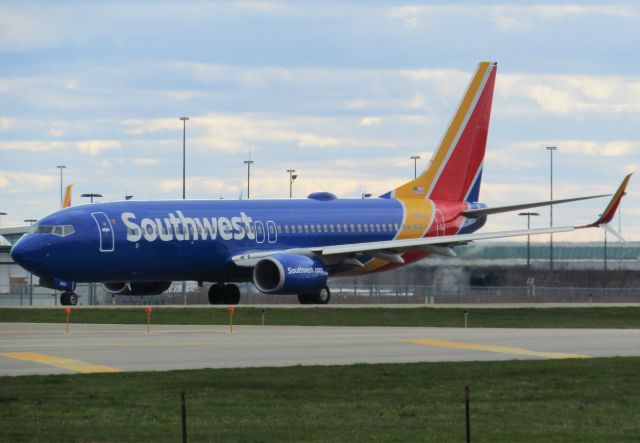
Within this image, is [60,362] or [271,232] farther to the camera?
[271,232]

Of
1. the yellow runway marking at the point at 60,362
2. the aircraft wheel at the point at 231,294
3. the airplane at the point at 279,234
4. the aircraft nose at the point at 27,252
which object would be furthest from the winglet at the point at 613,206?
the yellow runway marking at the point at 60,362

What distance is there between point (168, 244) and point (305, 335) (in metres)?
17.5

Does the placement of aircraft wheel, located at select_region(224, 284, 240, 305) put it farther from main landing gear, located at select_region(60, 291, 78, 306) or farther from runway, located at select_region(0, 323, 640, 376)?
runway, located at select_region(0, 323, 640, 376)

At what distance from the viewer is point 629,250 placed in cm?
11956

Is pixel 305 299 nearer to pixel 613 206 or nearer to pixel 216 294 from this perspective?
pixel 216 294

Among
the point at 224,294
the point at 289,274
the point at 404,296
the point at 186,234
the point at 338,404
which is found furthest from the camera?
the point at 404,296

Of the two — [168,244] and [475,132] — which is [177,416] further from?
[475,132]

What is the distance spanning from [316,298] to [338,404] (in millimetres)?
35269

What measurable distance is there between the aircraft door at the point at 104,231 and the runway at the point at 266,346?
34.7 ft

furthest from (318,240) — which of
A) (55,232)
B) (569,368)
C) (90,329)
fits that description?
(569,368)

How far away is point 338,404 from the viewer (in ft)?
76.0

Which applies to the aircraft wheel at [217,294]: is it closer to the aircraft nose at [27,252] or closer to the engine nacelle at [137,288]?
the engine nacelle at [137,288]

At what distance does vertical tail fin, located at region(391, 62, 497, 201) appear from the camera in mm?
65312

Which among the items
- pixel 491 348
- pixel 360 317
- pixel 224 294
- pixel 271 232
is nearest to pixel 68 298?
pixel 224 294
